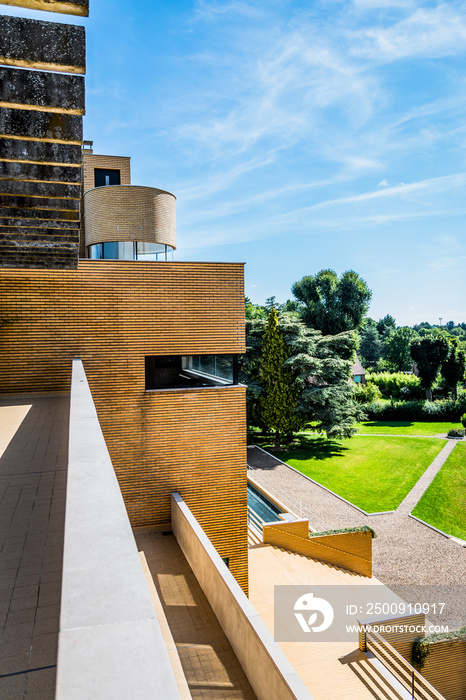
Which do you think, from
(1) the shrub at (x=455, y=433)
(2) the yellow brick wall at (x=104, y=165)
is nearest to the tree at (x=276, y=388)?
(1) the shrub at (x=455, y=433)

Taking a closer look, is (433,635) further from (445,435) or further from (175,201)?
(445,435)

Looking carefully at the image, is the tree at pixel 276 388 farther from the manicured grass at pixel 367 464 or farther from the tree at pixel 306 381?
the manicured grass at pixel 367 464

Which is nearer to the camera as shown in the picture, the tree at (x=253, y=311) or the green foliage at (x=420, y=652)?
the green foliage at (x=420, y=652)

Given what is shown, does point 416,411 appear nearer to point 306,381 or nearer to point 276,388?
point 306,381

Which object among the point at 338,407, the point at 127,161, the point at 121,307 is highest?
the point at 127,161

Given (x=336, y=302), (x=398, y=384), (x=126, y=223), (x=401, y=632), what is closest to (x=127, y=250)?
(x=126, y=223)

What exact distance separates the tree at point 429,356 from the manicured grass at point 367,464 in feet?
32.4

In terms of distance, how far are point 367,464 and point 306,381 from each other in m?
5.84

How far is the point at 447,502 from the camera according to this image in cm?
1898

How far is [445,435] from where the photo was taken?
31125 mm

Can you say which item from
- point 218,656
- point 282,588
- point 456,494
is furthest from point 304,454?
point 218,656

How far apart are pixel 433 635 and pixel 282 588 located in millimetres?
3338

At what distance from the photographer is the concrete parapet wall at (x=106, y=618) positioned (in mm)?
764

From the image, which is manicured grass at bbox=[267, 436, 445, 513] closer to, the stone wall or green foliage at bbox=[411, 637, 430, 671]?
green foliage at bbox=[411, 637, 430, 671]
